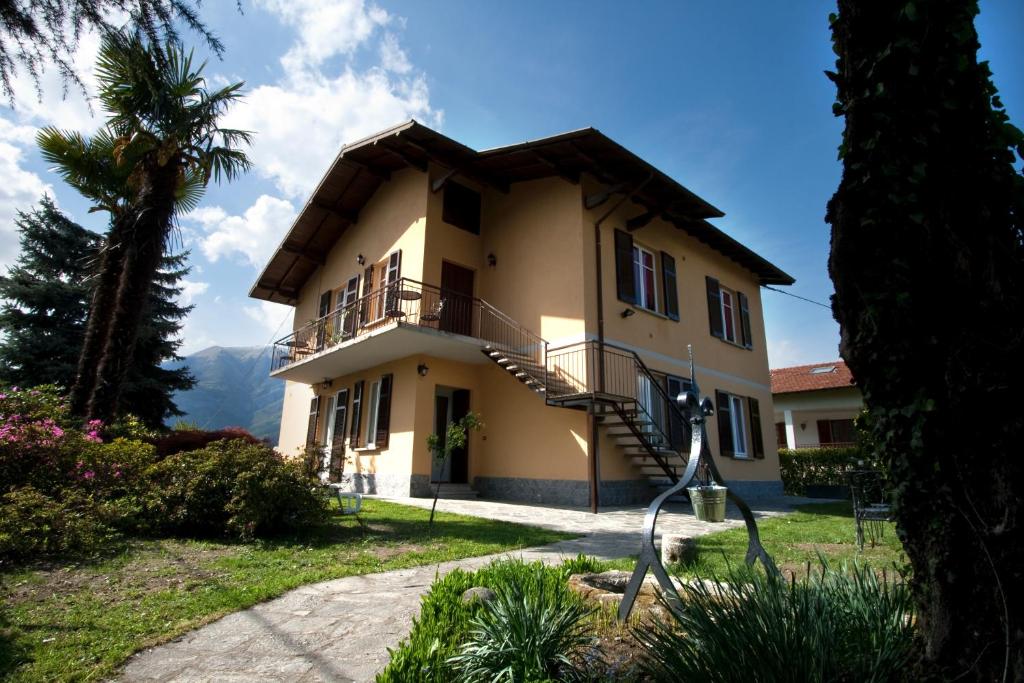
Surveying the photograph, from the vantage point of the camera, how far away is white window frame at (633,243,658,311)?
1232 cm

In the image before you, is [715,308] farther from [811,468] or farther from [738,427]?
[811,468]

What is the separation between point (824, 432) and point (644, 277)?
570 inches

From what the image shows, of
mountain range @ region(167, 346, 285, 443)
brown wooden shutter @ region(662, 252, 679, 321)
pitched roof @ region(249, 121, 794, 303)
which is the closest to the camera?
pitched roof @ region(249, 121, 794, 303)

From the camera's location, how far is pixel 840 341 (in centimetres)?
194

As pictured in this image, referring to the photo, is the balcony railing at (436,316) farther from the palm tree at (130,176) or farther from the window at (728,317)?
the window at (728,317)

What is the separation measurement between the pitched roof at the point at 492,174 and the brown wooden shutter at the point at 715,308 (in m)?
1.20

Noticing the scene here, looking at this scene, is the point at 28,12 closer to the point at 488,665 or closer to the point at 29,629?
the point at 29,629

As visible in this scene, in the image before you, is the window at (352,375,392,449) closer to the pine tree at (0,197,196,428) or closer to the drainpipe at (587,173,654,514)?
the drainpipe at (587,173,654,514)

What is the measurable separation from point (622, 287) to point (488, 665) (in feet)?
33.2

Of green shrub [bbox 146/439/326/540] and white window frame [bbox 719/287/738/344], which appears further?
white window frame [bbox 719/287/738/344]

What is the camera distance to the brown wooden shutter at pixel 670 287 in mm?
12924

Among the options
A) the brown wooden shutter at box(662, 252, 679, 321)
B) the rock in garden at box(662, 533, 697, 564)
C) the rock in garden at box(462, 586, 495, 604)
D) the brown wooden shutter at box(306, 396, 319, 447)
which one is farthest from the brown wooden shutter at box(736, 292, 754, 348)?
the rock in garden at box(462, 586, 495, 604)

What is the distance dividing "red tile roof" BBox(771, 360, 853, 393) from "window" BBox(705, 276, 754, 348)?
6.64 meters

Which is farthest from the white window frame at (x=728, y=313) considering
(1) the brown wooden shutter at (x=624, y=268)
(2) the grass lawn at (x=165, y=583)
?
(2) the grass lawn at (x=165, y=583)
